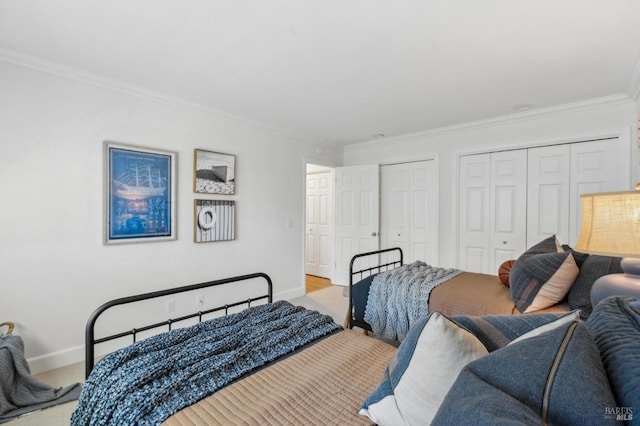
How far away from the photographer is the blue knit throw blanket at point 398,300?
95.9 inches

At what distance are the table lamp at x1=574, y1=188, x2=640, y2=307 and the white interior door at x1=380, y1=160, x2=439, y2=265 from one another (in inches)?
111

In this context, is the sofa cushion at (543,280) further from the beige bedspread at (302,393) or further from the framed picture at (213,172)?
the framed picture at (213,172)

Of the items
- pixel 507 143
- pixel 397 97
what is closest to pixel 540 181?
pixel 507 143

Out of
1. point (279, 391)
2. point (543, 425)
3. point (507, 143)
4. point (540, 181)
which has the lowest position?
point (279, 391)

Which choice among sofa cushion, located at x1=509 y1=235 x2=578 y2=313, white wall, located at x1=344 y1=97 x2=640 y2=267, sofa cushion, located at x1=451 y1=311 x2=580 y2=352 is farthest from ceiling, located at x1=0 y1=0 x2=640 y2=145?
sofa cushion, located at x1=451 y1=311 x2=580 y2=352

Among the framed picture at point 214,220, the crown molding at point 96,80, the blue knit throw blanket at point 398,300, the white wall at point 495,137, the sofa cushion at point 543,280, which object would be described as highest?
the crown molding at point 96,80

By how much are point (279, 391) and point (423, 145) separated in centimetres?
393

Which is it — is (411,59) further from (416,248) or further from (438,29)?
(416,248)

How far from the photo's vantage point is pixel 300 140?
175 inches

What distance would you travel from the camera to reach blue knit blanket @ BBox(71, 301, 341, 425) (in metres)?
1.03

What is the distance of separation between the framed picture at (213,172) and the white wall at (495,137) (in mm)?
2337

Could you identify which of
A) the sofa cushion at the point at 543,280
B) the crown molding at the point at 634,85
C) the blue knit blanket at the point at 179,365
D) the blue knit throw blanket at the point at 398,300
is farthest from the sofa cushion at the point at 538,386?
the crown molding at the point at 634,85

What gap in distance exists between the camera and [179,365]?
1217mm

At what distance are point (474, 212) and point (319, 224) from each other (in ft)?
9.38
